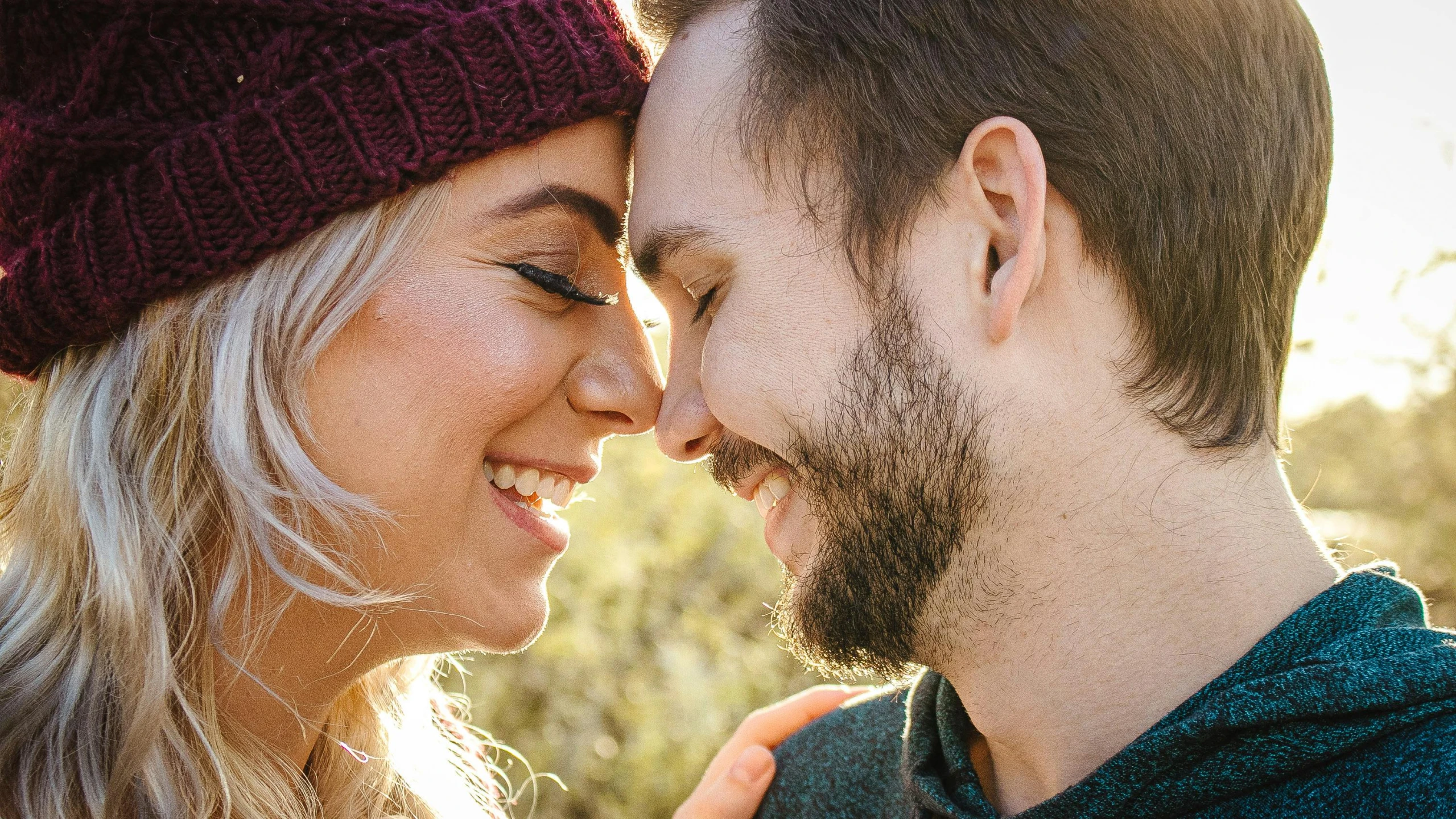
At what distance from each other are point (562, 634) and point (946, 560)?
6.95 feet

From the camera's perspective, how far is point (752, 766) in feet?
8.22

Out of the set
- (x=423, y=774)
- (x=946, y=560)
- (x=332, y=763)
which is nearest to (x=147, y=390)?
(x=332, y=763)

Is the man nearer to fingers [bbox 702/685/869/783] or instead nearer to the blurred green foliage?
fingers [bbox 702/685/869/783]

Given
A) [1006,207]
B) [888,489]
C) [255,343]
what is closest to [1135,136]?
[1006,207]

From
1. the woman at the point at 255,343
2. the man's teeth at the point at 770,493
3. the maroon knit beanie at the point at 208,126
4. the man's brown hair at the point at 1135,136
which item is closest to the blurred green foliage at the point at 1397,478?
the man's brown hair at the point at 1135,136

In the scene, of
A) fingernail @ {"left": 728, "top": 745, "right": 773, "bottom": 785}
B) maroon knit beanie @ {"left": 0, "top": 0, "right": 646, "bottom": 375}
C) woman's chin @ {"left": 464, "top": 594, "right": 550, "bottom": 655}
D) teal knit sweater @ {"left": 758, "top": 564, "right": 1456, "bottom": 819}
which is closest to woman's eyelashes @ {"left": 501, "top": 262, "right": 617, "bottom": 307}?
maroon knit beanie @ {"left": 0, "top": 0, "right": 646, "bottom": 375}

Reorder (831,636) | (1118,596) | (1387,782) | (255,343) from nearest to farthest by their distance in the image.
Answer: (1387,782)
(1118,596)
(255,343)
(831,636)

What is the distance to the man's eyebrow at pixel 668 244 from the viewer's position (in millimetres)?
2094

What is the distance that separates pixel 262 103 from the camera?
192 centimetres

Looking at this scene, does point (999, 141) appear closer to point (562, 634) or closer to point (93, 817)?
point (93, 817)

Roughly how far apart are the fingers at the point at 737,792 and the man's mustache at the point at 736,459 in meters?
0.69

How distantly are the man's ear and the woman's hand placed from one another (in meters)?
1.18

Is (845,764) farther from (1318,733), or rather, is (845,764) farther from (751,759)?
(1318,733)

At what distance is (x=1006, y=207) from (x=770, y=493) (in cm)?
78
